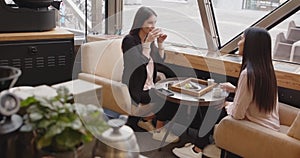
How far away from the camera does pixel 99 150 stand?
128 centimetres

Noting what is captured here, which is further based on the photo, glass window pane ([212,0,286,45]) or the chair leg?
glass window pane ([212,0,286,45])

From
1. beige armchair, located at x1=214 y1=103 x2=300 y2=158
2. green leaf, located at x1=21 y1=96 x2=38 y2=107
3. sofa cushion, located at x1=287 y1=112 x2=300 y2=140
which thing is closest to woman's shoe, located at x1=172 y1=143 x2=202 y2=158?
beige armchair, located at x1=214 y1=103 x2=300 y2=158

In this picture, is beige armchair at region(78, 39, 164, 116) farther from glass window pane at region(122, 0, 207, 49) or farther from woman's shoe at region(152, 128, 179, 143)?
glass window pane at region(122, 0, 207, 49)

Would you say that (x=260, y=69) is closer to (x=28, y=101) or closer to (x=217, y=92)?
(x=217, y=92)

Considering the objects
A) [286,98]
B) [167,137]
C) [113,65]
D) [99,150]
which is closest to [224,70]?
[286,98]

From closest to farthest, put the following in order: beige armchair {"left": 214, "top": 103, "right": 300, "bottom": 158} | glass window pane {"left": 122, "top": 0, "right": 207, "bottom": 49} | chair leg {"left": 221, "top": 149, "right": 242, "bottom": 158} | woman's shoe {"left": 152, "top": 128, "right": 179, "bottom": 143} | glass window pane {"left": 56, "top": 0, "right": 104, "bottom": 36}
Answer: beige armchair {"left": 214, "top": 103, "right": 300, "bottom": 158} → chair leg {"left": 221, "top": 149, "right": 242, "bottom": 158} → woman's shoe {"left": 152, "top": 128, "right": 179, "bottom": 143} → glass window pane {"left": 122, "top": 0, "right": 207, "bottom": 49} → glass window pane {"left": 56, "top": 0, "right": 104, "bottom": 36}

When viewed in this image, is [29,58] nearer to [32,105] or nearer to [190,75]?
[190,75]

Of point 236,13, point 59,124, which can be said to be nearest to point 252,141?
point 59,124

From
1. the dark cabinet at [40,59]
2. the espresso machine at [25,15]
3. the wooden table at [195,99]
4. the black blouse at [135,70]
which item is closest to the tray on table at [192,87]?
the wooden table at [195,99]

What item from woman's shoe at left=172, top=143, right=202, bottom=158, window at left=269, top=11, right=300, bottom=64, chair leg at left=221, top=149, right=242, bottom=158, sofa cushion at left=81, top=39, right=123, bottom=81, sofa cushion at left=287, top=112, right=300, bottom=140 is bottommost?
woman's shoe at left=172, top=143, right=202, bottom=158

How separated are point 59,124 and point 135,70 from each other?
2.13 m

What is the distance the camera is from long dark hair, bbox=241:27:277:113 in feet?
8.31

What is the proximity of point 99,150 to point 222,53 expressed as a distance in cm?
288

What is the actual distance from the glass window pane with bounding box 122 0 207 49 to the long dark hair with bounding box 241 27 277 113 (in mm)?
1441
